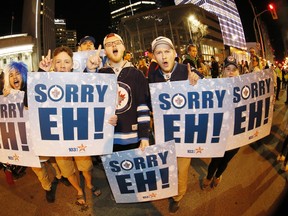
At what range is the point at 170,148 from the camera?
267 cm

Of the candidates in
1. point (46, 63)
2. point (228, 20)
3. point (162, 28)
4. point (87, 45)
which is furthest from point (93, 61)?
point (228, 20)

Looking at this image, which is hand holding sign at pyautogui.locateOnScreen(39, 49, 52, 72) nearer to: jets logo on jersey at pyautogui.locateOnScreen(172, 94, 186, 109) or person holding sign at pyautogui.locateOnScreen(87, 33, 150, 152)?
person holding sign at pyautogui.locateOnScreen(87, 33, 150, 152)

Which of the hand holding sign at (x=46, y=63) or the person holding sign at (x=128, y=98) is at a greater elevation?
the hand holding sign at (x=46, y=63)

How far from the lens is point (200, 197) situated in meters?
3.50

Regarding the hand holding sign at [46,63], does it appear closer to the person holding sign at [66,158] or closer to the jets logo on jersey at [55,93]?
the person holding sign at [66,158]

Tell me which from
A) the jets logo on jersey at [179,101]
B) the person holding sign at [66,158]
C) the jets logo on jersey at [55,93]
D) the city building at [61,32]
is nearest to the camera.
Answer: the jets logo on jersey at [55,93]

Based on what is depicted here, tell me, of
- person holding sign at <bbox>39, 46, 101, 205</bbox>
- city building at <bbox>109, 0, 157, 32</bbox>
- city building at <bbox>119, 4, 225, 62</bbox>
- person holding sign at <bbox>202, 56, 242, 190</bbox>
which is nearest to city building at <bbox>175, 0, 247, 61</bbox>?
city building at <bbox>109, 0, 157, 32</bbox>

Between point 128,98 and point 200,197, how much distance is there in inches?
70.0

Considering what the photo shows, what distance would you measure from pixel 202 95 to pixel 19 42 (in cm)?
3437

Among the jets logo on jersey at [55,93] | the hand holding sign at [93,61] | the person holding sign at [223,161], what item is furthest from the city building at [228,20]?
the jets logo on jersey at [55,93]

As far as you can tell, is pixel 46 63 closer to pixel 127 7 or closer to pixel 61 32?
pixel 127 7

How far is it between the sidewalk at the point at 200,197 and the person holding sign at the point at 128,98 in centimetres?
112

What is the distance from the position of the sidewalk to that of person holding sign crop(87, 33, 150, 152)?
1.12m

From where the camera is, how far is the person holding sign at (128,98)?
2.87m
